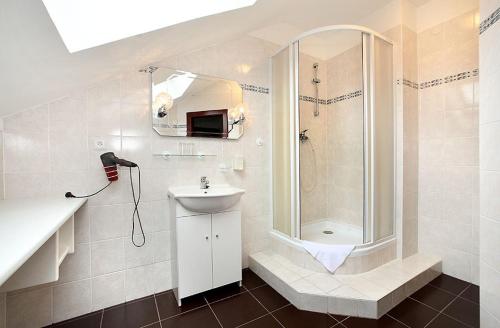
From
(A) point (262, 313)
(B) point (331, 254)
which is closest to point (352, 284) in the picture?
(B) point (331, 254)

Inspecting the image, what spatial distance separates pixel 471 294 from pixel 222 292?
1986 mm

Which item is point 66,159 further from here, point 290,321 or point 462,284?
point 462,284

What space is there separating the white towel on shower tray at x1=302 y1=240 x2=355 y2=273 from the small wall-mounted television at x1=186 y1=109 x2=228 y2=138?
130 centimetres

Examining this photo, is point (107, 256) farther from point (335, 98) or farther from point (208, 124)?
point (335, 98)

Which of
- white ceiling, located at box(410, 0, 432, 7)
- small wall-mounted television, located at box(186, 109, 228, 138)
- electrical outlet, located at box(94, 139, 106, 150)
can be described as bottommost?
electrical outlet, located at box(94, 139, 106, 150)

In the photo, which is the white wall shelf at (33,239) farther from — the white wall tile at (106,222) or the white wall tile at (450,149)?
the white wall tile at (450,149)

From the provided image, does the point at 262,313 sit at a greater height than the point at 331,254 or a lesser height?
lesser

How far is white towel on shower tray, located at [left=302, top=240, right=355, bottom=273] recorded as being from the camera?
5.88 ft

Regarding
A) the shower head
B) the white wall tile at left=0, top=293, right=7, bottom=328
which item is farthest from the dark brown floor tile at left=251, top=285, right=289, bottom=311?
the shower head

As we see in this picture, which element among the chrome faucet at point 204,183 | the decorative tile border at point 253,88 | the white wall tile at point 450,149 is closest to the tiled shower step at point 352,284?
the white wall tile at point 450,149

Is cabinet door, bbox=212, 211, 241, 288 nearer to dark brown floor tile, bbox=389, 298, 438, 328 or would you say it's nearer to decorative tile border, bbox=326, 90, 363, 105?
dark brown floor tile, bbox=389, 298, 438, 328

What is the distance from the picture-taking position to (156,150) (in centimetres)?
179

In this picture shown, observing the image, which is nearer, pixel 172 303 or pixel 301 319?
pixel 301 319

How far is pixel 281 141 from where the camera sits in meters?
2.16
